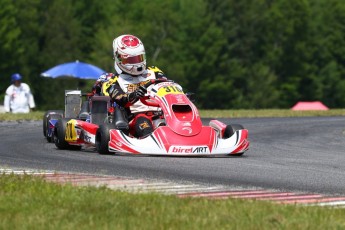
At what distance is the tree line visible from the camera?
85.1m

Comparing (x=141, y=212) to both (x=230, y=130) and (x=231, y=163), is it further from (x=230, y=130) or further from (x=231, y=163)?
(x=230, y=130)

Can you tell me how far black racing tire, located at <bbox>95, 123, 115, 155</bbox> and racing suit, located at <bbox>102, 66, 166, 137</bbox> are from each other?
410 mm

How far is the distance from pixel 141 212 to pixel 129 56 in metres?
8.20

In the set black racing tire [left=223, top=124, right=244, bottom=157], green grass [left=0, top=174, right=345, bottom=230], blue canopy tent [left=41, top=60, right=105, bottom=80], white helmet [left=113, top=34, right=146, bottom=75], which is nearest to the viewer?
green grass [left=0, top=174, right=345, bottom=230]

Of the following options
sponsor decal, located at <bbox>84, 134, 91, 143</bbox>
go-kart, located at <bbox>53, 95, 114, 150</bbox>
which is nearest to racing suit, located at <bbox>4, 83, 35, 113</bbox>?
go-kart, located at <bbox>53, 95, 114, 150</bbox>

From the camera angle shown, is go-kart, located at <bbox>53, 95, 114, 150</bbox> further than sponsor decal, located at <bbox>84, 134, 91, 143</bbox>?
Yes

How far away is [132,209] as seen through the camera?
8406 millimetres

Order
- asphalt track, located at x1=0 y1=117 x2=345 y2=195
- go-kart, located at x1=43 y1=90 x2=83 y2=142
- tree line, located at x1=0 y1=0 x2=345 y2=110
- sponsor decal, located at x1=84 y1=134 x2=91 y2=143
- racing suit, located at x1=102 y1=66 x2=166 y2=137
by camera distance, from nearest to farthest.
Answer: asphalt track, located at x1=0 y1=117 x2=345 y2=195 < racing suit, located at x1=102 y1=66 x2=166 y2=137 < sponsor decal, located at x1=84 y1=134 x2=91 y2=143 < go-kart, located at x1=43 y1=90 x2=83 y2=142 < tree line, located at x1=0 y1=0 x2=345 y2=110

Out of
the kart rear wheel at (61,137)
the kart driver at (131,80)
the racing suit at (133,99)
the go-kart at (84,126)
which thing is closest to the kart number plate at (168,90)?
the kart driver at (131,80)

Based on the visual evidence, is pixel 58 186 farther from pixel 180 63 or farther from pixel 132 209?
pixel 180 63

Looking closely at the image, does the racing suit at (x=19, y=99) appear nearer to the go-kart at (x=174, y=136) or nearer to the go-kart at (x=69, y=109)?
the go-kart at (x=69, y=109)

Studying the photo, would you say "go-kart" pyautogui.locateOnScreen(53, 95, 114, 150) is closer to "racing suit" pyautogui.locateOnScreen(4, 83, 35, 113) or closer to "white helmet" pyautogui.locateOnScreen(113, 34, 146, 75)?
"white helmet" pyautogui.locateOnScreen(113, 34, 146, 75)

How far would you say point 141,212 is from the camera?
8.29 metres

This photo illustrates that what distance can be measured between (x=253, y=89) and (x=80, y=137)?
72.9 m
